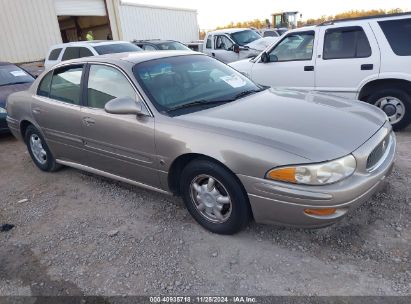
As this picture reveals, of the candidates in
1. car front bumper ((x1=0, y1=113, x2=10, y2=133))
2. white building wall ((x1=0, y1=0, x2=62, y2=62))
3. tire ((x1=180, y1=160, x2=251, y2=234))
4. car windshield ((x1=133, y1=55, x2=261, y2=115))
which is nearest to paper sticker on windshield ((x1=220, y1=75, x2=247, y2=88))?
car windshield ((x1=133, y1=55, x2=261, y2=115))

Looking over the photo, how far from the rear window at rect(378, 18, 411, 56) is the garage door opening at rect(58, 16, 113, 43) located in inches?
653

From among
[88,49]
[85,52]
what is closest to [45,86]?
[88,49]

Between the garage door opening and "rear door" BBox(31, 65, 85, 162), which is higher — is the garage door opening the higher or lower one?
the higher one

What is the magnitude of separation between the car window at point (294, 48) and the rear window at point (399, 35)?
3.65 ft

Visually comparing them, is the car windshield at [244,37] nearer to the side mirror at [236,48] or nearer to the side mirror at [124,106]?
the side mirror at [236,48]

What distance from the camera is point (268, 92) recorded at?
3850mm

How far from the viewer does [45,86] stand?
14.9ft

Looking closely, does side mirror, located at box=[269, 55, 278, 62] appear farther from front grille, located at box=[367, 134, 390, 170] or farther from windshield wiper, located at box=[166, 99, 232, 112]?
front grille, located at box=[367, 134, 390, 170]

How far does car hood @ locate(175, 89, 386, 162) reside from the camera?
8.51 ft

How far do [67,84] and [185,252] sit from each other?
8.18 ft

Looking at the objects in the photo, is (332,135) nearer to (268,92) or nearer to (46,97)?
(268,92)

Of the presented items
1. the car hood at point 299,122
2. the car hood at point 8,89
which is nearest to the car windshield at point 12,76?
the car hood at point 8,89

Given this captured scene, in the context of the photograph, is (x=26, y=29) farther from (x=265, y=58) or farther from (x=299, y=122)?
(x=299, y=122)

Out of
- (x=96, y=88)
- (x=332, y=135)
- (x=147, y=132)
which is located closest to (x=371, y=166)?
(x=332, y=135)
